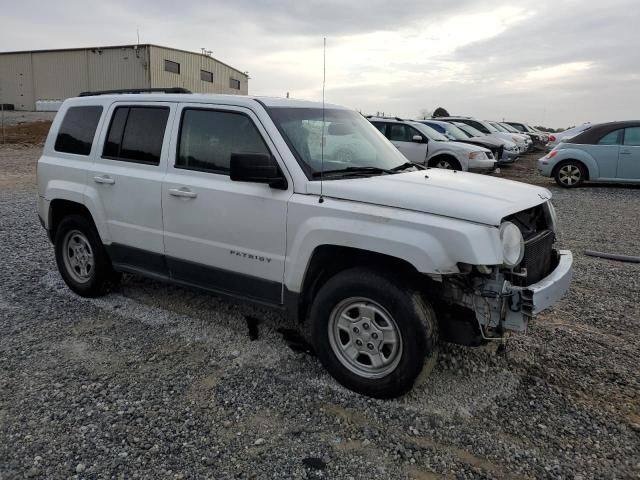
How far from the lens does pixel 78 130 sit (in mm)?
5129

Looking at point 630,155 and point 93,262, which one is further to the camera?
point 630,155

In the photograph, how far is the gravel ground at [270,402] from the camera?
2863 millimetres

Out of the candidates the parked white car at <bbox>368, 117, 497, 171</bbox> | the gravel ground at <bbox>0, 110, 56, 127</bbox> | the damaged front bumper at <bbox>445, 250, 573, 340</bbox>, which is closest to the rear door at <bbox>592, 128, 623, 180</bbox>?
the parked white car at <bbox>368, 117, 497, 171</bbox>

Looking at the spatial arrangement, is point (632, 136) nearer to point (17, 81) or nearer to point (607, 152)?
point (607, 152)

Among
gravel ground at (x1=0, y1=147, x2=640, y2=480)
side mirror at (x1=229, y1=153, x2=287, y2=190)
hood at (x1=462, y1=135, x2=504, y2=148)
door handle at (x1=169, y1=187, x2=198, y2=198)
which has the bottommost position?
gravel ground at (x1=0, y1=147, x2=640, y2=480)

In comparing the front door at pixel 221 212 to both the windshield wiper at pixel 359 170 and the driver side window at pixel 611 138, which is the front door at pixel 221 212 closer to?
the windshield wiper at pixel 359 170

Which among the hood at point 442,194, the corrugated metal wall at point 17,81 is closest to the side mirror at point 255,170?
the hood at point 442,194

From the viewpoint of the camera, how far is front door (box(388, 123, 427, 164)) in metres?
14.0

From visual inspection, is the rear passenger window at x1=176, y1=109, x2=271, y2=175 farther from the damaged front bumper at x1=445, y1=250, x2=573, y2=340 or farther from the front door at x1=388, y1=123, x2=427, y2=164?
the front door at x1=388, y1=123, x2=427, y2=164

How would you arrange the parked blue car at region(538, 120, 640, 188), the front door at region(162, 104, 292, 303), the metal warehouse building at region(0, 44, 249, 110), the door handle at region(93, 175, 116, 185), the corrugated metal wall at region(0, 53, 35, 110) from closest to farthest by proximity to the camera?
the front door at region(162, 104, 292, 303)
the door handle at region(93, 175, 116, 185)
the parked blue car at region(538, 120, 640, 188)
the metal warehouse building at region(0, 44, 249, 110)
the corrugated metal wall at region(0, 53, 35, 110)

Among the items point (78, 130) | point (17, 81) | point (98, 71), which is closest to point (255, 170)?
point (78, 130)

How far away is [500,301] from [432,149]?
11.2 metres

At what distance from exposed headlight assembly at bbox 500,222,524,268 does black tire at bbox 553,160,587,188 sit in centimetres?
1195

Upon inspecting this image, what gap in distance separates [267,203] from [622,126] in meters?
12.5
